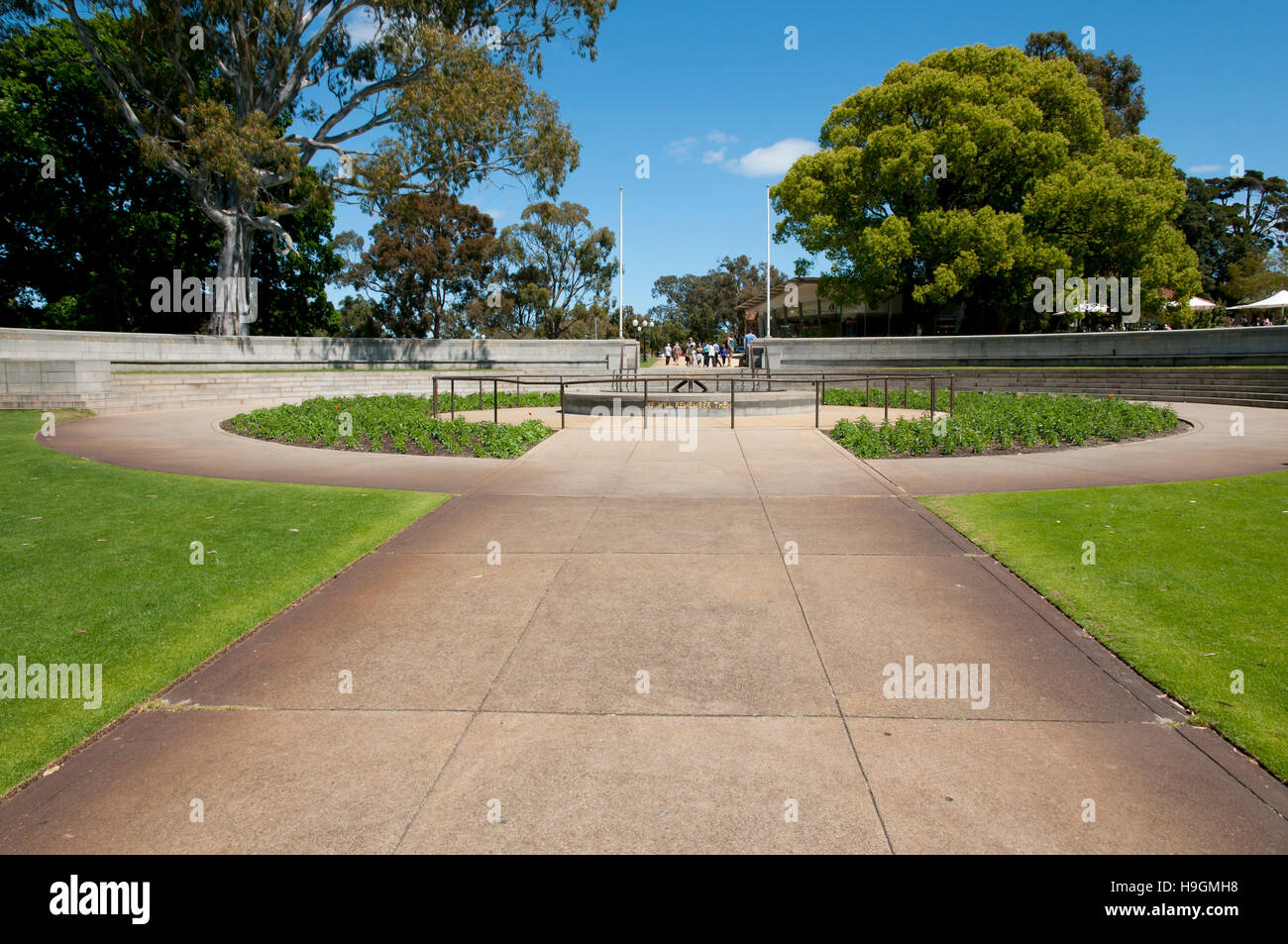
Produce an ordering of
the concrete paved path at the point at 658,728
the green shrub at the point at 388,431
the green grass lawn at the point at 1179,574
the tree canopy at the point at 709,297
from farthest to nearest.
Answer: the tree canopy at the point at 709,297 → the green shrub at the point at 388,431 → the green grass lawn at the point at 1179,574 → the concrete paved path at the point at 658,728

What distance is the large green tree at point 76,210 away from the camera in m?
34.3

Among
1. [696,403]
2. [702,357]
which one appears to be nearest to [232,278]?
[696,403]

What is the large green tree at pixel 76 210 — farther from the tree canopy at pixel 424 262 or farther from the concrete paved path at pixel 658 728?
the concrete paved path at pixel 658 728

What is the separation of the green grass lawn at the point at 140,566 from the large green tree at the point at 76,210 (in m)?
30.8

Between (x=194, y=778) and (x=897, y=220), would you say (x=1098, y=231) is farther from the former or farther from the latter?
(x=194, y=778)

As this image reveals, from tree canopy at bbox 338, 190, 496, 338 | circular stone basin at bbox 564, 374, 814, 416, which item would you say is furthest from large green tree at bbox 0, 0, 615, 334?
tree canopy at bbox 338, 190, 496, 338

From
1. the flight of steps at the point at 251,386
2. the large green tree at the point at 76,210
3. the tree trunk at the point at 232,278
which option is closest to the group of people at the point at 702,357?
the flight of steps at the point at 251,386

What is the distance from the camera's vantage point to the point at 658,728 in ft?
13.1

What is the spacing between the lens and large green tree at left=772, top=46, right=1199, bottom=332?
1320 inches

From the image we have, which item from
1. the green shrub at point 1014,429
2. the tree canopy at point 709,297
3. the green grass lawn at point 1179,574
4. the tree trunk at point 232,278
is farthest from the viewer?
the tree canopy at point 709,297

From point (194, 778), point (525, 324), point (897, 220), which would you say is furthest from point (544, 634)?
point (525, 324)

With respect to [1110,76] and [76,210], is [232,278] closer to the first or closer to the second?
[76,210]

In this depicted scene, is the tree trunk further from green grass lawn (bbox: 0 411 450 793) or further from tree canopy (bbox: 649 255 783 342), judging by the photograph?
tree canopy (bbox: 649 255 783 342)

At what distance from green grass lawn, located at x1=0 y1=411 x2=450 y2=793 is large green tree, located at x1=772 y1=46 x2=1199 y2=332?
1227 inches
